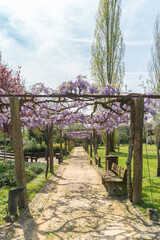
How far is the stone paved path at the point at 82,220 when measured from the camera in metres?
3.88

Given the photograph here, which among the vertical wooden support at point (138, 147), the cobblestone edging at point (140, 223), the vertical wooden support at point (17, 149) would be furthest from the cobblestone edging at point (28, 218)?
the vertical wooden support at point (138, 147)

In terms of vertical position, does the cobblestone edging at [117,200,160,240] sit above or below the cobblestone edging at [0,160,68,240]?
above

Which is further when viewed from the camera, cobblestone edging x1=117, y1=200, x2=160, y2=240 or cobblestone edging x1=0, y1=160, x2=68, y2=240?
cobblestone edging x1=0, y1=160, x2=68, y2=240

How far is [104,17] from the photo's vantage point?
12.8 metres

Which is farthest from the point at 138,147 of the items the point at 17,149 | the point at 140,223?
the point at 17,149

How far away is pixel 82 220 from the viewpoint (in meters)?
4.65

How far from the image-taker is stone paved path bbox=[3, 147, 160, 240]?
12.7 ft

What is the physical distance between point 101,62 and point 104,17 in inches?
121

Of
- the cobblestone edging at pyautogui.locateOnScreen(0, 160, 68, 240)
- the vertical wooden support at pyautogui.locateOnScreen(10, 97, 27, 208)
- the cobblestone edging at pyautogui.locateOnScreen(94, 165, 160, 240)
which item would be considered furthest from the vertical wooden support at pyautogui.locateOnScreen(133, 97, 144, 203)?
the vertical wooden support at pyautogui.locateOnScreen(10, 97, 27, 208)

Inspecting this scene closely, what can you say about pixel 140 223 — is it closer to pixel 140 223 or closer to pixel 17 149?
pixel 140 223

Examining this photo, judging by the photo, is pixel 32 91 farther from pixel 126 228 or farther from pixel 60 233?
pixel 126 228

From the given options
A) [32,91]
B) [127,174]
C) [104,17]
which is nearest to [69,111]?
[32,91]

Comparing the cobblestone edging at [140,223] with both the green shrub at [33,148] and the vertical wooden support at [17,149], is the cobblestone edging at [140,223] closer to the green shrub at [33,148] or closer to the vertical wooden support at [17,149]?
the vertical wooden support at [17,149]

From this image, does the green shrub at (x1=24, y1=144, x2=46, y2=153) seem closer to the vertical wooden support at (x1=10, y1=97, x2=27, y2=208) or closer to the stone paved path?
the stone paved path
